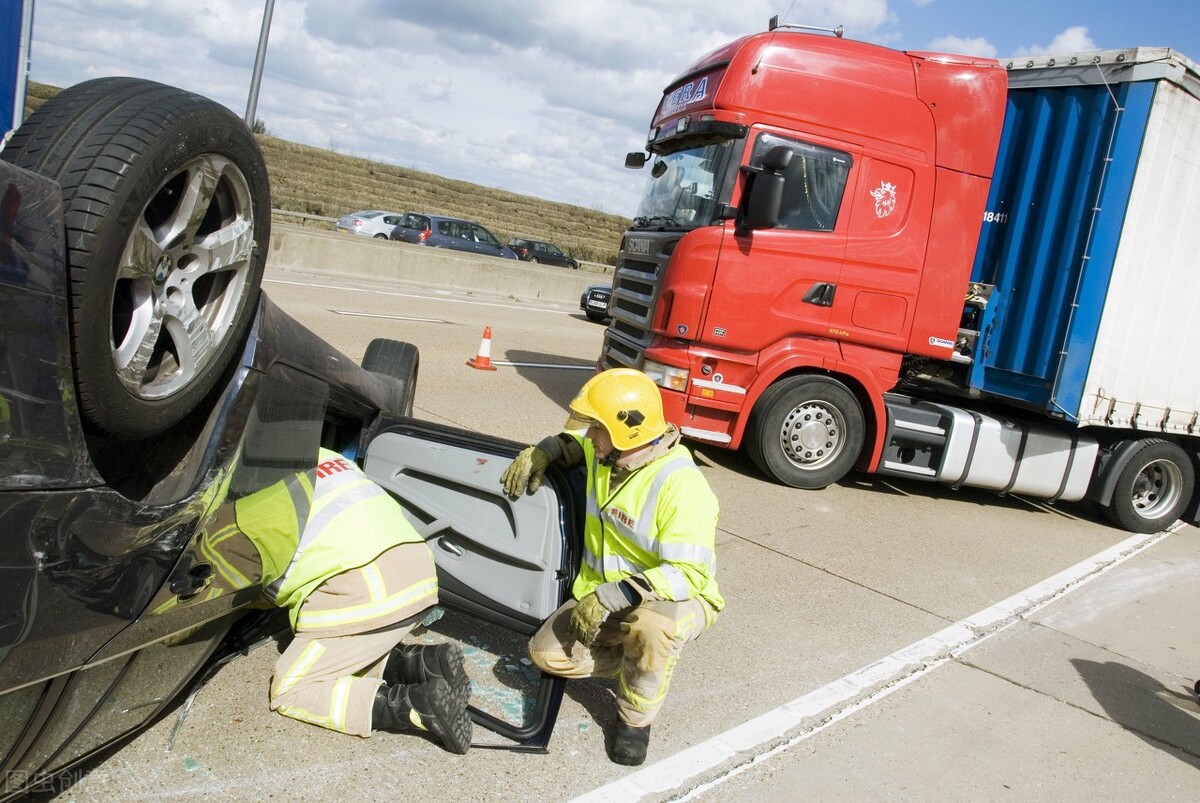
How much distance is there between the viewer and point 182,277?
234cm

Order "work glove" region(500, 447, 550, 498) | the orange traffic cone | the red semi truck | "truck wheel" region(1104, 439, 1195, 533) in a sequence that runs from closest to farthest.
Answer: "work glove" region(500, 447, 550, 498)
the red semi truck
"truck wheel" region(1104, 439, 1195, 533)
the orange traffic cone

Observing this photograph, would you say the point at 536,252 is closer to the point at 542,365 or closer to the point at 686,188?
the point at 542,365

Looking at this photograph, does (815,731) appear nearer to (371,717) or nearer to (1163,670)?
(371,717)

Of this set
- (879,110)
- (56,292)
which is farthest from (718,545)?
(56,292)

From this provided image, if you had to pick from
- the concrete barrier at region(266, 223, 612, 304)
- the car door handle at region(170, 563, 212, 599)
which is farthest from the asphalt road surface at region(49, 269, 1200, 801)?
the concrete barrier at region(266, 223, 612, 304)

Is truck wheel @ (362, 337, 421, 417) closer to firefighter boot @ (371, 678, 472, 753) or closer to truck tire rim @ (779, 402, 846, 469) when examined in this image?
firefighter boot @ (371, 678, 472, 753)

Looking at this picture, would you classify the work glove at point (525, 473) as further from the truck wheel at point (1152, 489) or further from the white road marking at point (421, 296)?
the white road marking at point (421, 296)

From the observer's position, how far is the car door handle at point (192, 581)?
7.59ft

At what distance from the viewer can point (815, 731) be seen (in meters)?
3.71

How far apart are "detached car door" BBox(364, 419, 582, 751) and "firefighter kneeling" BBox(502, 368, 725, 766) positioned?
88 mm

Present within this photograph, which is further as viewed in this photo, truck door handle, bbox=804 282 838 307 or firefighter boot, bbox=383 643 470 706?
truck door handle, bbox=804 282 838 307

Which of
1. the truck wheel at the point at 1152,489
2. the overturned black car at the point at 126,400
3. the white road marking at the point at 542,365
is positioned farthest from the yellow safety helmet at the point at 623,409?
the white road marking at the point at 542,365

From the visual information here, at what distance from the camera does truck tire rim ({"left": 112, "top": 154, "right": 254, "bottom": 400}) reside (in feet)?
7.16

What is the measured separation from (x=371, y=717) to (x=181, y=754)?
548 millimetres
